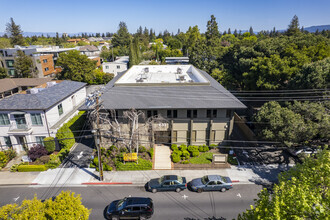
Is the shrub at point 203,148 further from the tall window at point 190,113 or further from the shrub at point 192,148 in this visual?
the tall window at point 190,113

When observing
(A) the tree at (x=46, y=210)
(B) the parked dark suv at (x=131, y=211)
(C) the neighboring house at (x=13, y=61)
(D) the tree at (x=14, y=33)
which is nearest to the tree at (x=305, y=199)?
(B) the parked dark suv at (x=131, y=211)

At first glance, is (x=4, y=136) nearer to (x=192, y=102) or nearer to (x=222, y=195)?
(x=192, y=102)

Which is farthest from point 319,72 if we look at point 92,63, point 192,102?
point 92,63

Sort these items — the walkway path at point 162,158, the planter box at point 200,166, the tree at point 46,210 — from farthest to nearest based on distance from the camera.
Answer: the walkway path at point 162,158 < the planter box at point 200,166 < the tree at point 46,210

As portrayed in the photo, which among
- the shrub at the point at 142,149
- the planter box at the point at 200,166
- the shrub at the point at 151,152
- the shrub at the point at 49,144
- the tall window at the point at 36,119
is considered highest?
the tall window at the point at 36,119

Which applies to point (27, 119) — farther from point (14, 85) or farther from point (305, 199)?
point (305, 199)
